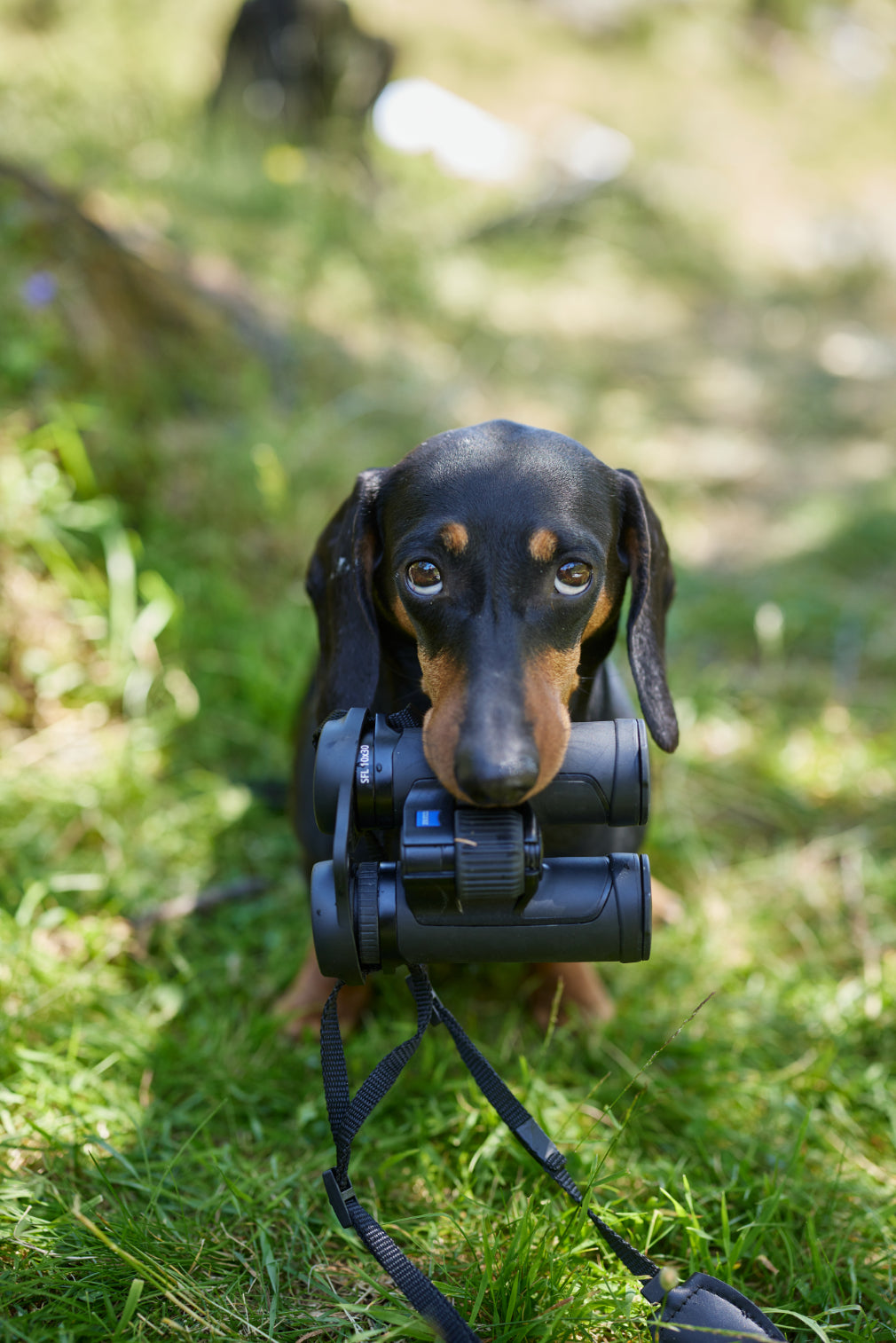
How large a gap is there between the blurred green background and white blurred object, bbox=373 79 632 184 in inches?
35.4

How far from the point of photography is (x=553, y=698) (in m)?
1.81

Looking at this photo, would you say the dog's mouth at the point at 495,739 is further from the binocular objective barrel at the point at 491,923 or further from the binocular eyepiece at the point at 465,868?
the binocular objective barrel at the point at 491,923

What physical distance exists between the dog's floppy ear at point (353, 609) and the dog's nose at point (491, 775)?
59cm

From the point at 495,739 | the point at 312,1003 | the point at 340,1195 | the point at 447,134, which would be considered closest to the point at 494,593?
the point at 495,739

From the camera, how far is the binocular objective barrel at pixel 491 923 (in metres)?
1.64

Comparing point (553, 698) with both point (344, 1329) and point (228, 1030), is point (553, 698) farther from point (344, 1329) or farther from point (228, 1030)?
point (228, 1030)

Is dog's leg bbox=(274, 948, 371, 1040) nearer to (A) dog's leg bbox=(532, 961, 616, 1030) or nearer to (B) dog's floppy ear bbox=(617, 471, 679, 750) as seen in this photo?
(A) dog's leg bbox=(532, 961, 616, 1030)

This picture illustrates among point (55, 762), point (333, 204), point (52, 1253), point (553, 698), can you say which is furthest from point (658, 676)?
point (333, 204)

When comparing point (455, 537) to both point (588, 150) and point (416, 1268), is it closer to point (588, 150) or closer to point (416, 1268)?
point (416, 1268)

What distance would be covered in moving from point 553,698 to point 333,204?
647 cm

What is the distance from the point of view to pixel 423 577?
2016 millimetres

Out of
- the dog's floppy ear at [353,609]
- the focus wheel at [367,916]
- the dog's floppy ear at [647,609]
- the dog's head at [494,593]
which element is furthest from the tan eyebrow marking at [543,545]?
the focus wheel at [367,916]

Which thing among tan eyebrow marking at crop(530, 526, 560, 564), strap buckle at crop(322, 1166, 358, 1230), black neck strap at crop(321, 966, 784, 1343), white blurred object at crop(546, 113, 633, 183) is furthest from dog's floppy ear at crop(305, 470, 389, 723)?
white blurred object at crop(546, 113, 633, 183)

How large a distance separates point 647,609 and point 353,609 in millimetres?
699
